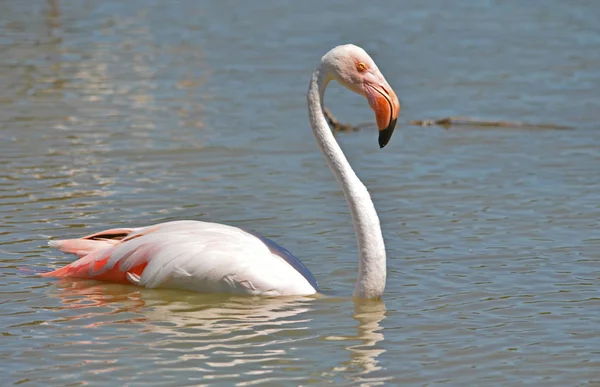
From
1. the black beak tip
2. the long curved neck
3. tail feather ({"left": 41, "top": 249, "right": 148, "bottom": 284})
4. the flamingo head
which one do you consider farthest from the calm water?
the flamingo head

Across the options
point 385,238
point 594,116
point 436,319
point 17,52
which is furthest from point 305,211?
point 17,52

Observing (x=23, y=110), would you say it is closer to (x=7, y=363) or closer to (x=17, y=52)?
(x=17, y=52)

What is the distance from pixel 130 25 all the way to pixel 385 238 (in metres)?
10.5

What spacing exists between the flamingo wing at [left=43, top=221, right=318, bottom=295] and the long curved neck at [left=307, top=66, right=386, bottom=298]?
0.42 metres

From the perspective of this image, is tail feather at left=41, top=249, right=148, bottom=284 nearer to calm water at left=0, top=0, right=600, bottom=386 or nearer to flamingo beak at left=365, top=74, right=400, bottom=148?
calm water at left=0, top=0, right=600, bottom=386

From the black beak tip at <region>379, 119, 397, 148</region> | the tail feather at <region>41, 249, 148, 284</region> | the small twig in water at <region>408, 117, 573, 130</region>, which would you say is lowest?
the tail feather at <region>41, 249, 148, 284</region>

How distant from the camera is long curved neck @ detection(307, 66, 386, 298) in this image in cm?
752

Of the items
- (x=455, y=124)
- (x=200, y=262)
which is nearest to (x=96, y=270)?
(x=200, y=262)

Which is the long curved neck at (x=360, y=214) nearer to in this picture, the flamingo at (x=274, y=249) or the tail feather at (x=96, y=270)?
the flamingo at (x=274, y=249)

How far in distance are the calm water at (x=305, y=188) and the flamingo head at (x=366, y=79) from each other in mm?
1256

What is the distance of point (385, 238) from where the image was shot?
29.8 ft

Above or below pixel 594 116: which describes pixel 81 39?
above

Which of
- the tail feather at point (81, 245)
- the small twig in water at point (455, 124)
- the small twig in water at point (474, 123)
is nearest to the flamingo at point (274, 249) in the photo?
the tail feather at point (81, 245)

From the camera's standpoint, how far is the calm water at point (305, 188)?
6746 millimetres
